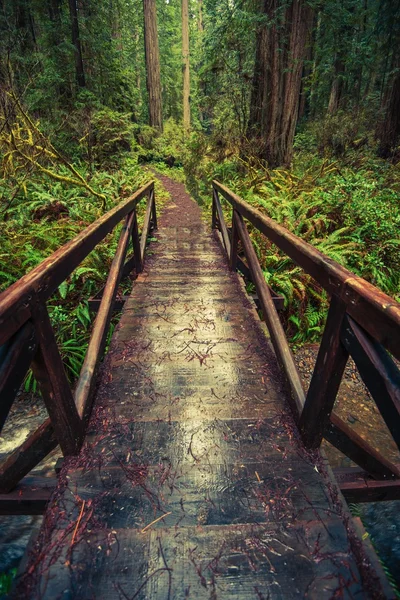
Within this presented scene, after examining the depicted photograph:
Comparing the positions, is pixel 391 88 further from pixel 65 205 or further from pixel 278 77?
pixel 65 205

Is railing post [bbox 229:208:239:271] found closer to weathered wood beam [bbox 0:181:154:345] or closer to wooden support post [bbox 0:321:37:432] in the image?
weathered wood beam [bbox 0:181:154:345]

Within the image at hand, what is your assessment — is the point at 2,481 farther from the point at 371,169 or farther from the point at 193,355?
the point at 371,169

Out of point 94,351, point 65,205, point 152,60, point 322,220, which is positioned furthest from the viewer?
point 152,60

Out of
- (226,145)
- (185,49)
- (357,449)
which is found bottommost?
(357,449)

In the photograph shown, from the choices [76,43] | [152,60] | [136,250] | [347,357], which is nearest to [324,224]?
[136,250]

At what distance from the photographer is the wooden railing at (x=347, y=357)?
1.28m

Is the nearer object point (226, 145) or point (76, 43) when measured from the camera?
point (226, 145)

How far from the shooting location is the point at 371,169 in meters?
10.1

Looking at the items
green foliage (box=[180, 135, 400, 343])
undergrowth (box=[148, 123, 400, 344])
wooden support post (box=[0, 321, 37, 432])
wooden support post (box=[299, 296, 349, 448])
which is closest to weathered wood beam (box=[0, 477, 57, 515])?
wooden support post (box=[0, 321, 37, 432])

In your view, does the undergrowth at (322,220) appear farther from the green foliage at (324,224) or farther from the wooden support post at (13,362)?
the wooden support post at (13,362)

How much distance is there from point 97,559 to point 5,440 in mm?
3391

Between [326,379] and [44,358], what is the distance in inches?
57.8

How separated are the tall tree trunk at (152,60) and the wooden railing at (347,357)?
19.9 meters

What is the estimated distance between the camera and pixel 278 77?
880cm
